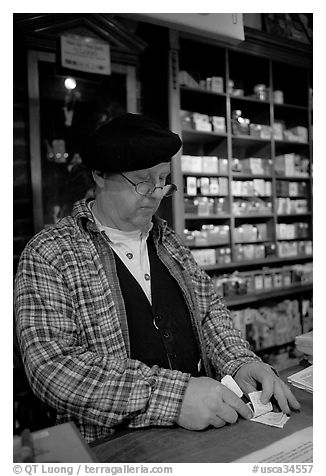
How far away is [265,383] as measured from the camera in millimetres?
935

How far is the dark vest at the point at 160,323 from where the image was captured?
110cm

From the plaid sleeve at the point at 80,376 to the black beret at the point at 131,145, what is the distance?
1.21ft

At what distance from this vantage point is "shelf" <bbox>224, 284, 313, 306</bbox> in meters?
3.04

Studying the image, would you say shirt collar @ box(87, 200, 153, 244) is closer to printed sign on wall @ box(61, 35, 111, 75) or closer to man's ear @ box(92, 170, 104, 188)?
man's ear @ box(92, 170, 104, 188)

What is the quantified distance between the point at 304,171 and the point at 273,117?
0.56 meters

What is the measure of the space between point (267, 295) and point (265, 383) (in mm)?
2341

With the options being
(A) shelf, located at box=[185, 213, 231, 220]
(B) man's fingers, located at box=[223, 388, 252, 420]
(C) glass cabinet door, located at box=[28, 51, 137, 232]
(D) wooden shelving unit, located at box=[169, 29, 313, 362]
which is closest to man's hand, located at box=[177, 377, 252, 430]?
(B) man's fingers, located at box=[223, 388, 252, 420]

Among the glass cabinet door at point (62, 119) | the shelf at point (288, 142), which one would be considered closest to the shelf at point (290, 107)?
the shelf at point (288, 142)

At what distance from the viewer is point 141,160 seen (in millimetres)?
1072

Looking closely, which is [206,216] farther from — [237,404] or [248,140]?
[237,404]

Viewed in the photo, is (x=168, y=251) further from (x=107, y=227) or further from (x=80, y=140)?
(x=80, y=140)

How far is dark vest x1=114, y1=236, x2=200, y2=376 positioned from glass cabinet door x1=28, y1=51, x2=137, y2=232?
4.13 ft

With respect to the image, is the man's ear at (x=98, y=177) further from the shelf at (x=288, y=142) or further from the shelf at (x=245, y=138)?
the shelf at (x=288, y=142)
